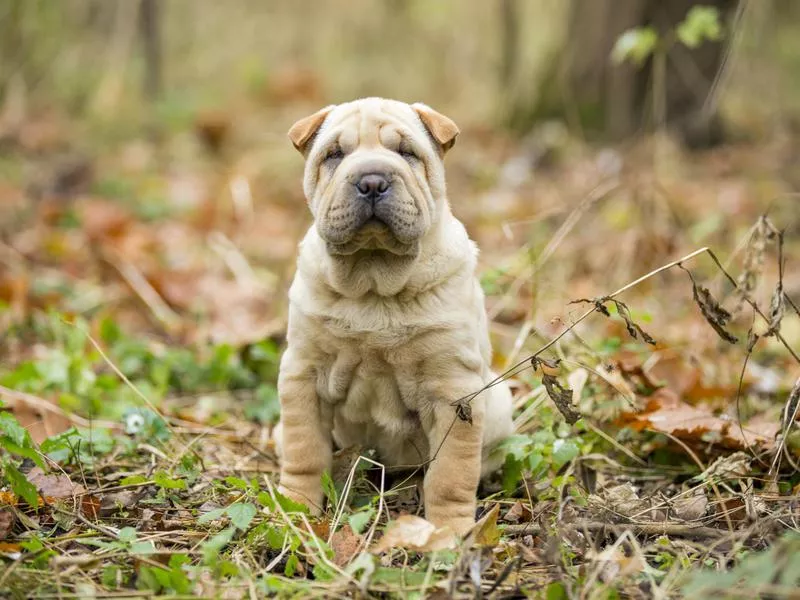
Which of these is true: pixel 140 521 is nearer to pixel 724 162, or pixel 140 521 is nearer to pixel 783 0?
pixel 724 162

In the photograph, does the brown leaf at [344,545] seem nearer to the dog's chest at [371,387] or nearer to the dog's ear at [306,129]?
the dog's chest at [371,387]

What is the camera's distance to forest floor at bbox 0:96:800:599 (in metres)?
2.62

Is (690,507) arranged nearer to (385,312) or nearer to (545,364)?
(545,364)

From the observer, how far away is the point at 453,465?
3186 millimetres

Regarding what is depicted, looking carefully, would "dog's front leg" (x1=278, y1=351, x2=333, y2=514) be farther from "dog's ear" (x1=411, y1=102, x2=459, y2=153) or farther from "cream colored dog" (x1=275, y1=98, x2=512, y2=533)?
"dog's ear" (x1=411, y1=102, x2=459, y2=153)

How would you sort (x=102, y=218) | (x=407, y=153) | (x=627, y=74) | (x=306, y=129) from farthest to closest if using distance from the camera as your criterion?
(x=627, y=74) < (x=102, y=218) < (x=306, y=129) < (x=407, y=153)

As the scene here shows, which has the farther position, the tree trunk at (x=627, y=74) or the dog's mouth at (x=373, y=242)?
the tree trunk at (x=627, y=74)

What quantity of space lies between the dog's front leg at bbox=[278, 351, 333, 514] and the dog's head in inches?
22.0

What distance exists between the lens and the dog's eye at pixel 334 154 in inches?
130

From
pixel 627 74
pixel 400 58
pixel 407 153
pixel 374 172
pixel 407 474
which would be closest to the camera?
pixel 374 172

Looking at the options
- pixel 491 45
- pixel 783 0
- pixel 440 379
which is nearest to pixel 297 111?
pixel 491 45

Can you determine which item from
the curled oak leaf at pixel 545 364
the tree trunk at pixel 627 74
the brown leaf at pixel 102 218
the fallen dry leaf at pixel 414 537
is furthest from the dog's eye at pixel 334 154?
the tree trunk at pixel 627 74

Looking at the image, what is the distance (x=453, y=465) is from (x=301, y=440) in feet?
2.02

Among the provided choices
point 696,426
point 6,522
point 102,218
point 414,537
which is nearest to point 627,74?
point 102,218
